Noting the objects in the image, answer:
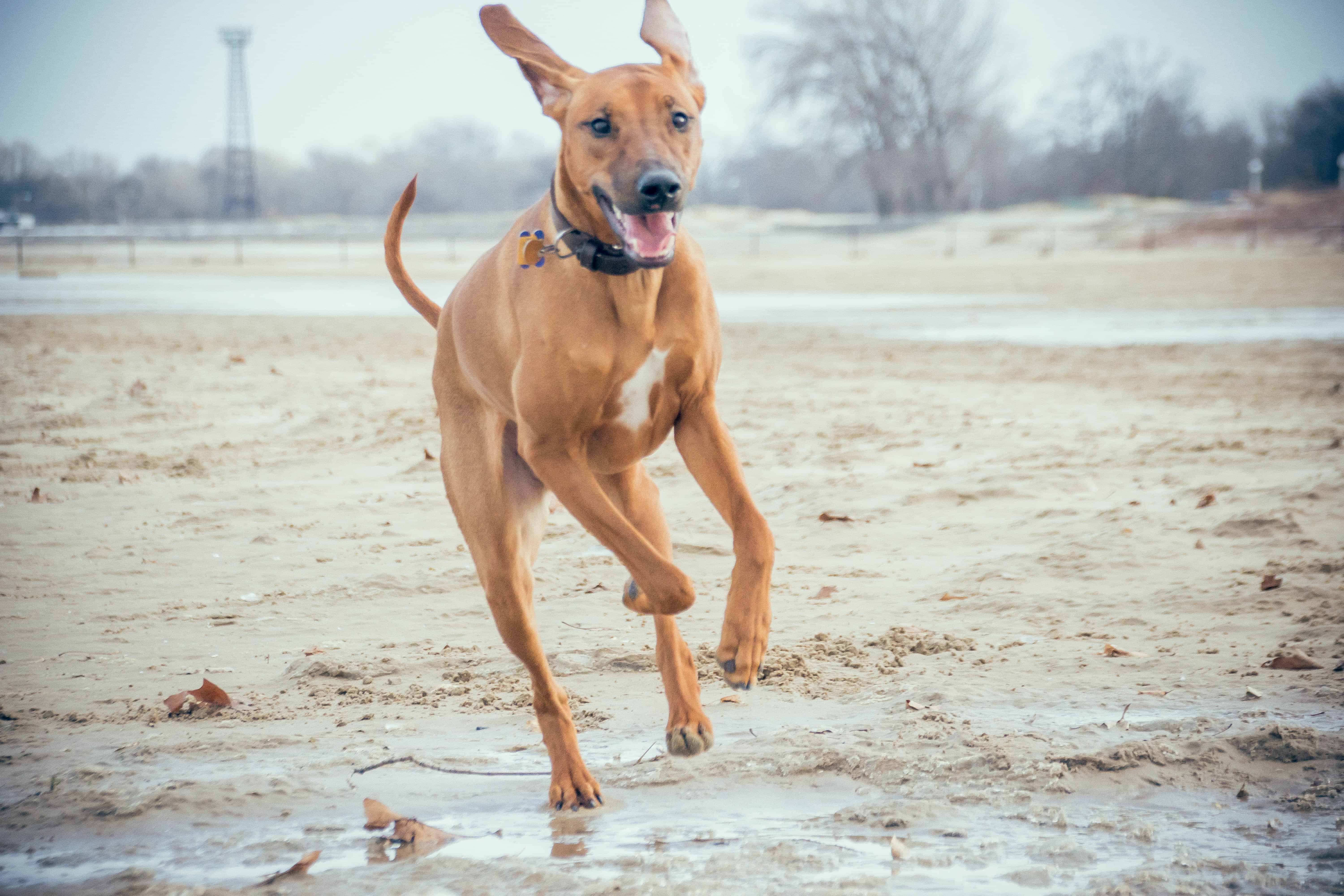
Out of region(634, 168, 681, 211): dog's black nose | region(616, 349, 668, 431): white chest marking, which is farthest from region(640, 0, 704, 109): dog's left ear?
region(616, 349, 668, 431): white chest marking

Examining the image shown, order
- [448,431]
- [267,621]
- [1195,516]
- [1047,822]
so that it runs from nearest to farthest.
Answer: [1047,822], [448,431], [267,621], [1195,516]

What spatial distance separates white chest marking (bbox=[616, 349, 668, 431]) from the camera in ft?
11.1

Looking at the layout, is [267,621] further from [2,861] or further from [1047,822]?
[1047,822]

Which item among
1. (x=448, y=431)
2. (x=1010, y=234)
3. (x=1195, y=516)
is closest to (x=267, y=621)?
(x=448, y=431)

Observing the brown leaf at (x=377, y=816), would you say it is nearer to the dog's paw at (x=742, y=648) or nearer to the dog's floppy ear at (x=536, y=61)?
the dog's paw at (x=742, y=648)

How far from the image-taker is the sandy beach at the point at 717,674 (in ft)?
10.0

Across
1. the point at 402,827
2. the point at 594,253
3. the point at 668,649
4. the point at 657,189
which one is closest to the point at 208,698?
the point at 402,827

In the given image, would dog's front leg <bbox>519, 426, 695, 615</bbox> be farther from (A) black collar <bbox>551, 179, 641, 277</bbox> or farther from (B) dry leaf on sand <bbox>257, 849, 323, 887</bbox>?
(B) dry leaf on sand <bbox>257, 849, 323, 887</bbox>

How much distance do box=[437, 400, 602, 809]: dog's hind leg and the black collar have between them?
66cm

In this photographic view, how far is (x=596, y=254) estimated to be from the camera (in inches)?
132

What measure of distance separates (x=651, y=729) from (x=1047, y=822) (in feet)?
4.26

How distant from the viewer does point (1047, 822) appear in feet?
10.4

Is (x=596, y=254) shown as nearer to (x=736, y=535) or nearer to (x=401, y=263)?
(x=736, y=535)

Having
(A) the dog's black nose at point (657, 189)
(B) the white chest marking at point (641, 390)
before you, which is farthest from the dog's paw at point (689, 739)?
(A) the dog's black nose at point (657, 189)
